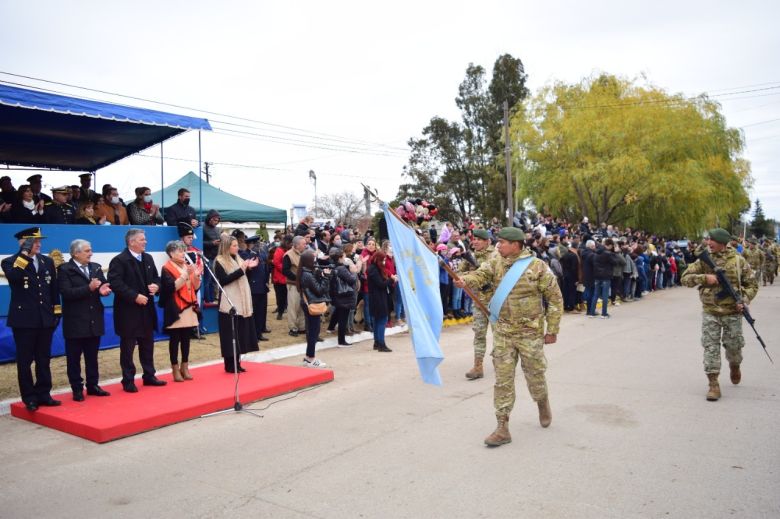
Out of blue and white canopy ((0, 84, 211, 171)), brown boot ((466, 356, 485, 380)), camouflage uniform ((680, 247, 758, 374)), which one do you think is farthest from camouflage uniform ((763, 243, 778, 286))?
blue and white canopy ((0, 84, 211, 171))

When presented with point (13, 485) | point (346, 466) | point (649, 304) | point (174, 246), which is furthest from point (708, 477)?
point (649, 304)

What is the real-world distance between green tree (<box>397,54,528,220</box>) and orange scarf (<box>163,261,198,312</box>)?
4670 cm

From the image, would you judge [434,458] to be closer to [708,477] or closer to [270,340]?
[708,477]

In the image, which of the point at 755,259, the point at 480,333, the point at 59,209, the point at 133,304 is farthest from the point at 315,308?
the point at 755,259

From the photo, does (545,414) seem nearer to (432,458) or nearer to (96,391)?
(432,458)

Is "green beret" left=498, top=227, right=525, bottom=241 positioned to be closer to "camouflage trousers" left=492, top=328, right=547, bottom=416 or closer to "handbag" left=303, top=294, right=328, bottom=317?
"camouflage trousers" left=492, top=328, right=547, bottom=416

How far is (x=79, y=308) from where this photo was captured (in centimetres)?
690

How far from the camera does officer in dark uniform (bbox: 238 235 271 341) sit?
1137 cm

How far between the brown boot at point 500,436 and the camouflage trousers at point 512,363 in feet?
0.24

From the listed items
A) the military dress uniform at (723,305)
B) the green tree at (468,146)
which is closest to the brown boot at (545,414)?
the military dress uniform at (723,305)

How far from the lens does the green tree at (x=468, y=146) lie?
178ft

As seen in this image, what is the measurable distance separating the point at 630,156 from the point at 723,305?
2572 cm

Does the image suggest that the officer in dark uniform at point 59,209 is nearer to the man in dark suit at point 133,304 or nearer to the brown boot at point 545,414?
the man in dark suit at point 133,304

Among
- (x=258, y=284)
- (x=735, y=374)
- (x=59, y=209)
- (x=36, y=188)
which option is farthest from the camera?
(x=258, y=284)
